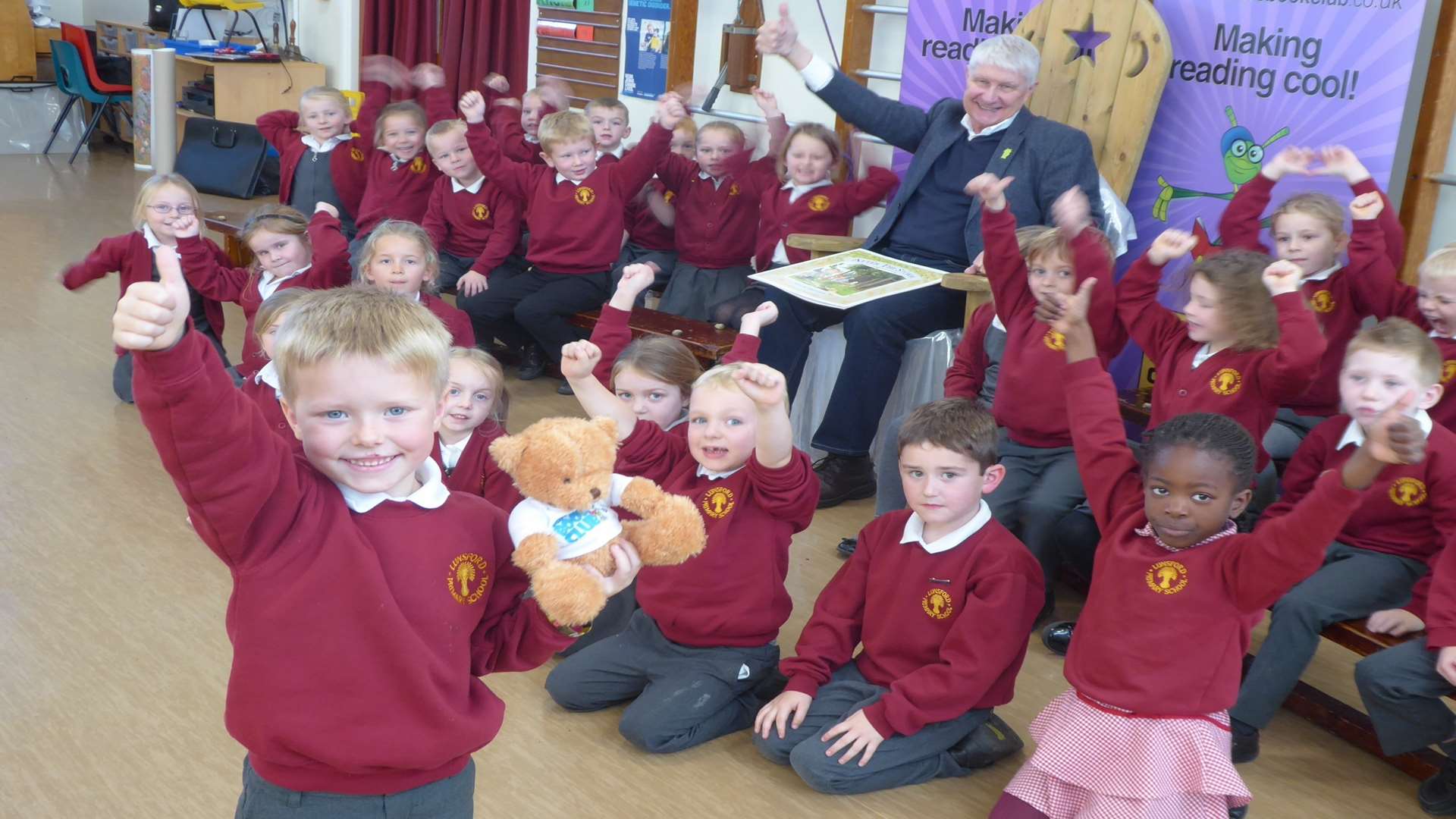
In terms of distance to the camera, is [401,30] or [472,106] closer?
[472,106]

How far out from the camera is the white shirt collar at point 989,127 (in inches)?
147

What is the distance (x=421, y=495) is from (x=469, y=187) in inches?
149

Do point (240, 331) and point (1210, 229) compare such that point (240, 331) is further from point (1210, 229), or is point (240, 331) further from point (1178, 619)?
point (1178, 619)

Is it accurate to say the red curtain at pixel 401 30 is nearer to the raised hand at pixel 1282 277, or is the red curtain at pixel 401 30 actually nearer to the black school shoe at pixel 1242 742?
the raised hand at pixel 1282 277

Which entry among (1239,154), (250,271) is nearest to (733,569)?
(1239,154)

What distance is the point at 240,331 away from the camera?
5152 mm

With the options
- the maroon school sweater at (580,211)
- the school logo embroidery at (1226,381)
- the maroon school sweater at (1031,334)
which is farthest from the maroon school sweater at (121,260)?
the school logo embroidery at (1226,381)

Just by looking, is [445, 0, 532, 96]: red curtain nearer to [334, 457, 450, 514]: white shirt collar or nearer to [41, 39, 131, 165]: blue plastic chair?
[41, 39, 131, 165]: blue plastic chair

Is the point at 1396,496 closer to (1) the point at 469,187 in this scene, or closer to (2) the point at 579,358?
(2) the point at 579,358

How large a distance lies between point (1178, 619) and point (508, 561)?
1.14 metres

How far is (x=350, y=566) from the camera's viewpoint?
130 centimetres

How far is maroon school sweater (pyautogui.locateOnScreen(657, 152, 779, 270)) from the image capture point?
467 cm

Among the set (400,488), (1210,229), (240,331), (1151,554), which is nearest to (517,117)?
(240,331)

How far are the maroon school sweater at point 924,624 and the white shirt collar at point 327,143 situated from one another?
3741 millimetres
